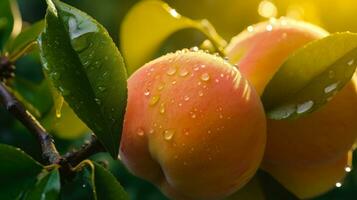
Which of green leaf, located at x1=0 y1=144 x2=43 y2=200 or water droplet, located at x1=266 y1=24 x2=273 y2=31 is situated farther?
water droplet, located at x1=266 y1=24 x2=273 y2=31

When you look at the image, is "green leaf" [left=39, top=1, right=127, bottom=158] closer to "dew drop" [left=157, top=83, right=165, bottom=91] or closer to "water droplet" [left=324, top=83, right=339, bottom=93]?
"dew drop" [left=157, top=83, right=165, bottom=91]

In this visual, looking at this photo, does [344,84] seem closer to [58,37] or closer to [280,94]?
[280,94]

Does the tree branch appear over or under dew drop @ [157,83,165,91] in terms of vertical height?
under

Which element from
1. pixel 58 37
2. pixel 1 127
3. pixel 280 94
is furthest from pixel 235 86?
pixel 1 127

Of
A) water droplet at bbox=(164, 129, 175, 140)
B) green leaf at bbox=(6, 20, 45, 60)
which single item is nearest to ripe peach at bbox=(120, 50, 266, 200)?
water droplet at bbox=(164, 129, 175, 140)

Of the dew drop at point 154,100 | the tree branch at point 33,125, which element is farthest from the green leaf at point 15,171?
the dew drop at point 154,100

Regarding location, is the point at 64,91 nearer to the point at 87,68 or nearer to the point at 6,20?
the point at 87,68
